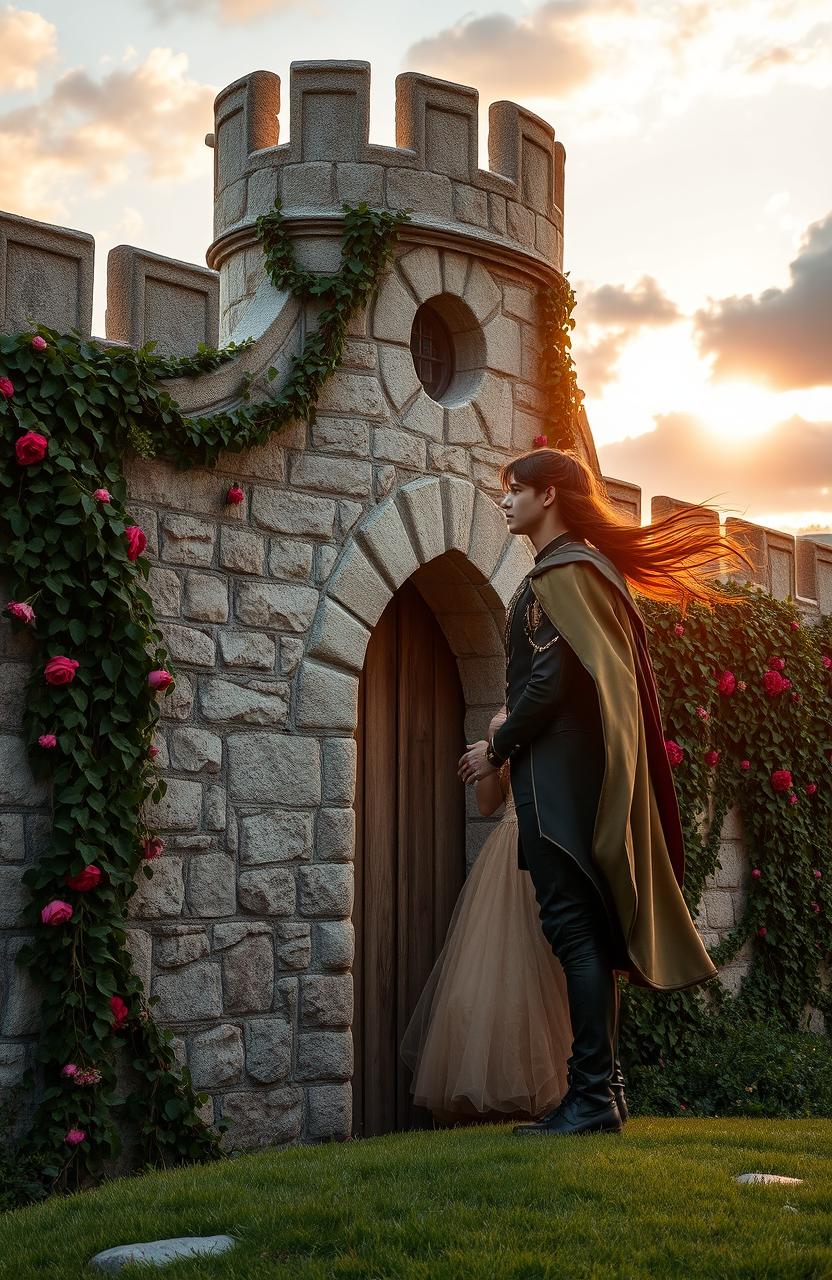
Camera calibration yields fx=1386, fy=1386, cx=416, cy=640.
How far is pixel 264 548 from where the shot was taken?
205 inches

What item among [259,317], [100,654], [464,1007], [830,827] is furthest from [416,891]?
[830,827]

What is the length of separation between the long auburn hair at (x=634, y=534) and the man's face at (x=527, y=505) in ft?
0.07

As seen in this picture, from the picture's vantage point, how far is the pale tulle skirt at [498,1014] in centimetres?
498

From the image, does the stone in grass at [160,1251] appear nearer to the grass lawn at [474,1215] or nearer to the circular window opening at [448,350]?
the grass lawn at [474,1215]

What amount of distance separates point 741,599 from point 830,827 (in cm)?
158

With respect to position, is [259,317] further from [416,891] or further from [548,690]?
[416,891]

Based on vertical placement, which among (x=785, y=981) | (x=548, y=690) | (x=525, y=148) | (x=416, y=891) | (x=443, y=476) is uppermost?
(x=525, y=148)

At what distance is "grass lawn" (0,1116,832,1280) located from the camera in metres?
2.88

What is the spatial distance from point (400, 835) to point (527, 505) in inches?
72.8

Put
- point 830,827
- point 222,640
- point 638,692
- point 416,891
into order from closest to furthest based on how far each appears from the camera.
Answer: point 638,692
point 222,640
point 416,891
point 830,827

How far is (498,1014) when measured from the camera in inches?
198

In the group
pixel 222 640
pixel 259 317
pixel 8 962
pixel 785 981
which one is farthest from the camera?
pixel 785 981

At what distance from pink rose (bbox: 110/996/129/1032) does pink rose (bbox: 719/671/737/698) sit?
4073mm

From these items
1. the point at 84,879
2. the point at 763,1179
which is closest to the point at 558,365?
the point at 84,879
